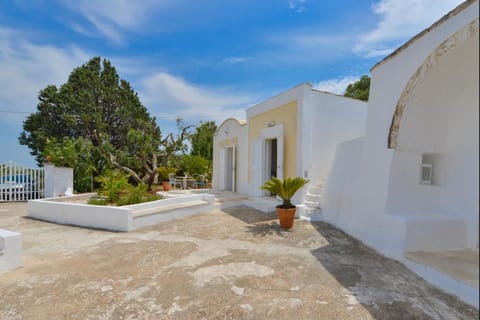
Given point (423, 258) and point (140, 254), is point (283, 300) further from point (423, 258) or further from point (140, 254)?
point (140, 254)

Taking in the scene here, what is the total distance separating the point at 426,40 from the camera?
2.52 meters

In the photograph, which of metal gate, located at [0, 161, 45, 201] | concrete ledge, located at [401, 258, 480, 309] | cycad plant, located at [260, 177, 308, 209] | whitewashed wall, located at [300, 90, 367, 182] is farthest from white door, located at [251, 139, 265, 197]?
metal gate, located at [0, 161, 45, 201]

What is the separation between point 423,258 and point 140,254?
4631 millimetres

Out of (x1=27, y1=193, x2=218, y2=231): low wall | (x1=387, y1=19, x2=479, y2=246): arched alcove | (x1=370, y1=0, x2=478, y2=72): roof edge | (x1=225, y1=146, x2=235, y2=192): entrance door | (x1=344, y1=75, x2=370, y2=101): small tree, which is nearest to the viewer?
(x1=387, y1=19, x2=479, y2=246): arched alcove

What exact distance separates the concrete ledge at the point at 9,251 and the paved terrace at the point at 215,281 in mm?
152

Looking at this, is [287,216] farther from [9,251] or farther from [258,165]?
[9,251]

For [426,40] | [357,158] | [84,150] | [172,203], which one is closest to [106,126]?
[84,150]

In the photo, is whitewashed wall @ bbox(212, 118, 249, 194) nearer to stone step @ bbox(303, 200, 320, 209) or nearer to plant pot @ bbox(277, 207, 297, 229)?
stone step @ bbox(303, 200, 320, 209)

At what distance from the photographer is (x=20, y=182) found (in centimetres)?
1069

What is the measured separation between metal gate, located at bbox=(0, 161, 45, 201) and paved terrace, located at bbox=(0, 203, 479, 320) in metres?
6.92

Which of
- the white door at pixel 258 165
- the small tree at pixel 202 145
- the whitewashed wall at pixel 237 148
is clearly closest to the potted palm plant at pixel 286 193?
the white door at pixel 258 165

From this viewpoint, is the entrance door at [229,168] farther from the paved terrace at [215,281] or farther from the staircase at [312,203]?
the paved terrace at [215,281]

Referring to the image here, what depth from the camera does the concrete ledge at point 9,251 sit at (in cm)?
369

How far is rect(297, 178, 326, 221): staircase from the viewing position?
22.5ft
